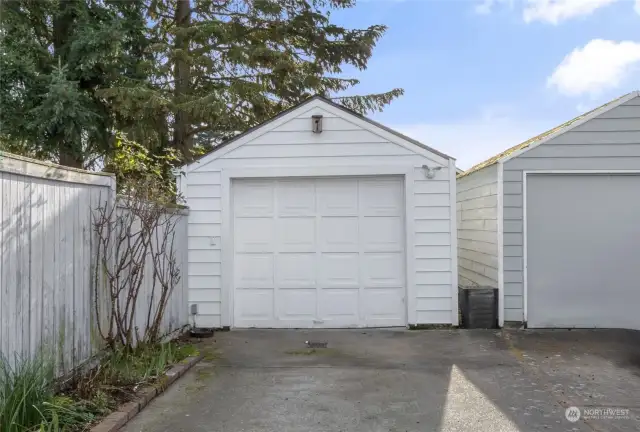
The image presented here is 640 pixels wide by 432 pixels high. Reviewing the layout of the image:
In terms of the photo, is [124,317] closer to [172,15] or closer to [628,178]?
[628,178]

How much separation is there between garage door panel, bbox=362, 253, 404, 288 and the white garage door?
1cm

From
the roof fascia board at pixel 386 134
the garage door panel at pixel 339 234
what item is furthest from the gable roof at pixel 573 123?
the garage door panel at pixel 339 234

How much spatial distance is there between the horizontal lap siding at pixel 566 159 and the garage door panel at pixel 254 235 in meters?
3.31

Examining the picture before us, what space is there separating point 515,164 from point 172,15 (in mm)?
10256

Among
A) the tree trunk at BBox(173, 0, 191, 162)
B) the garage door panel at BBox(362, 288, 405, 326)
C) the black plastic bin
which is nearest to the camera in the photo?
the black plastic bin

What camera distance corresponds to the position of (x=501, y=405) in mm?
4195

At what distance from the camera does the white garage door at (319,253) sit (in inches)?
293

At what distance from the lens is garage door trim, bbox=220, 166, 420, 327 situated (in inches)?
288

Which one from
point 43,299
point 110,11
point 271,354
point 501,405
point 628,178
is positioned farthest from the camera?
point 110,11

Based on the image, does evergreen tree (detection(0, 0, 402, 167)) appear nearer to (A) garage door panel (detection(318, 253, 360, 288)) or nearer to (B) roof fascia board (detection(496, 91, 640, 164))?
(A) garage door panel (detection(318, 253, 360, 288))

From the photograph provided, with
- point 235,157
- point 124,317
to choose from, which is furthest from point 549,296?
point 124,317

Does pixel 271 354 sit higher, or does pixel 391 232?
pixel 391 232

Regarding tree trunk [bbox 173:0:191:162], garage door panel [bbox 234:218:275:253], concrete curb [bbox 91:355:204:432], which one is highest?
tree trunk [bbox 173:0:191:162]

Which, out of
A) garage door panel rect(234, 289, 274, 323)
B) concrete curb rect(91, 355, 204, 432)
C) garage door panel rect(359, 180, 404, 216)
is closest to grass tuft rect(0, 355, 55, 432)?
concrete curb rect(91, 355, 204, 432)
